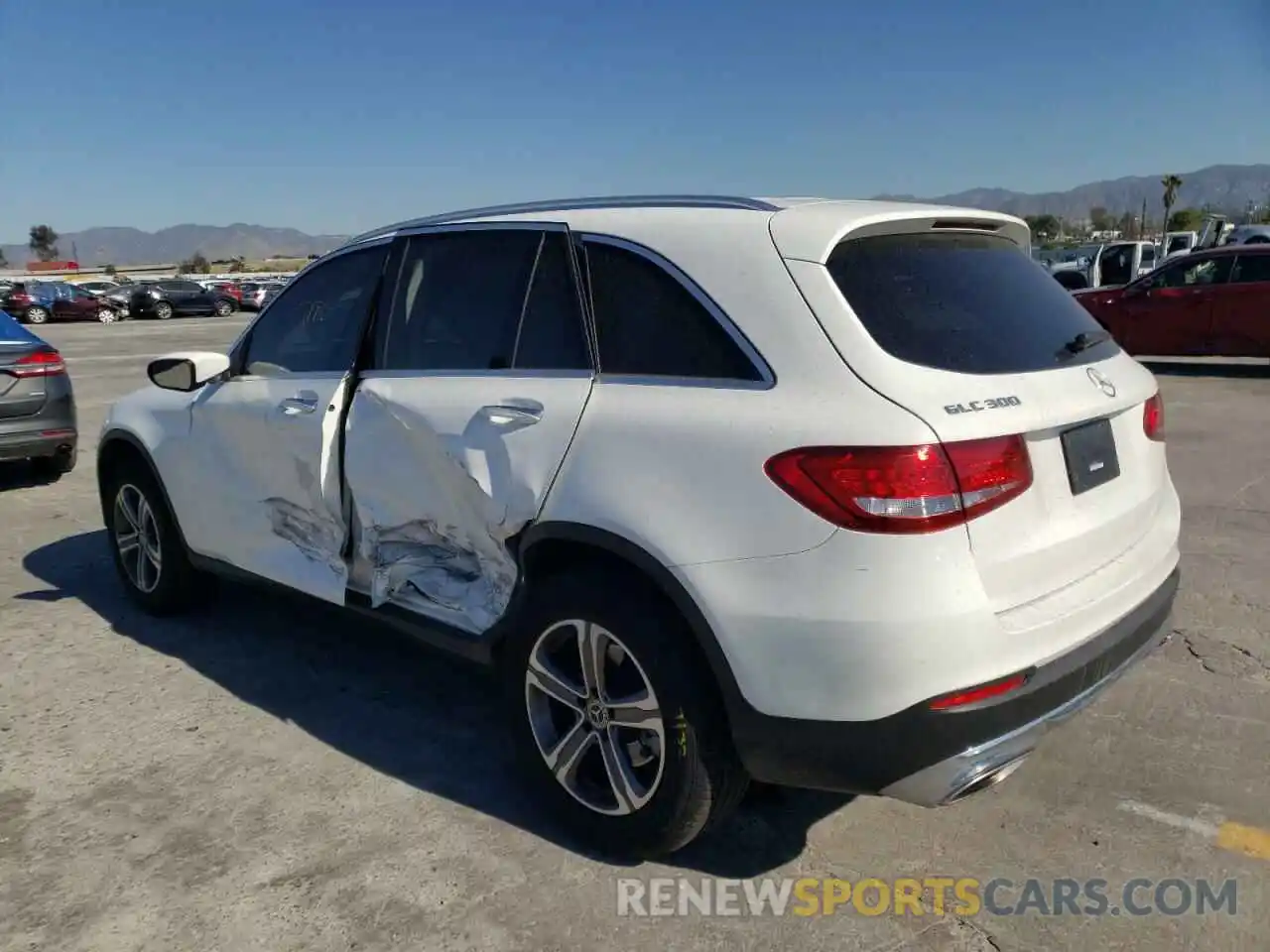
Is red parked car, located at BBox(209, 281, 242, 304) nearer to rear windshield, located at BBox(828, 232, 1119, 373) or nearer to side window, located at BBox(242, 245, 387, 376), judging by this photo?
side window, located at BBox(242, 245, 387, 376)

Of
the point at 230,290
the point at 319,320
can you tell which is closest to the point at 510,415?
the point at 319,320

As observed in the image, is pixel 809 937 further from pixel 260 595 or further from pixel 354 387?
pixel 260 595

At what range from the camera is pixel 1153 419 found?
125 inches

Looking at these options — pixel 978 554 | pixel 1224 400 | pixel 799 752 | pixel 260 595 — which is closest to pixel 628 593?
pixel 799 752

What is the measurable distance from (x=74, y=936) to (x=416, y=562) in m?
1.46

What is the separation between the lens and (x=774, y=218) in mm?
2771

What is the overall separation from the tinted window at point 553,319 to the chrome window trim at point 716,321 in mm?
95

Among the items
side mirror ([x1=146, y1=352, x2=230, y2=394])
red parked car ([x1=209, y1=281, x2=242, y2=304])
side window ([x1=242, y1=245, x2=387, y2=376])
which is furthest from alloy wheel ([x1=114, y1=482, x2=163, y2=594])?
red parked car ([x1=209, y1=281, x2=242, y2=304])

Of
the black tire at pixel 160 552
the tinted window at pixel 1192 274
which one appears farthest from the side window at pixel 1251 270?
the black tire at pixel 160 552

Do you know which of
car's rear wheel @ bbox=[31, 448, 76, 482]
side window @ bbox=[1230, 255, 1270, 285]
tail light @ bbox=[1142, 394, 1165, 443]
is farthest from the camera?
side window @ bbox=[1230, 255, 1270, 285]

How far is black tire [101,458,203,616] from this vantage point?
15.8 feet

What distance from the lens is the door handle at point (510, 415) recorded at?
3023 mm

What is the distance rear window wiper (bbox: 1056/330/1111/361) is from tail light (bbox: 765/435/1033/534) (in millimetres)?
612

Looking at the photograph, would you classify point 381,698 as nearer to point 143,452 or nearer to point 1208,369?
point 143,452
